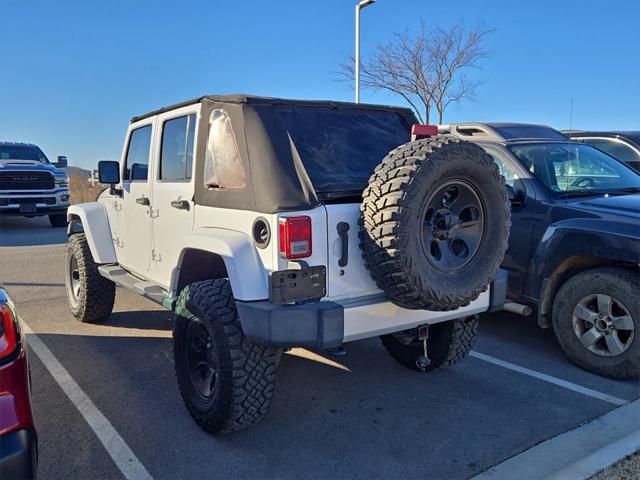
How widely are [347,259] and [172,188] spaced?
5.17ft

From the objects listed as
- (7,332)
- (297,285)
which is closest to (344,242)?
(297,285)

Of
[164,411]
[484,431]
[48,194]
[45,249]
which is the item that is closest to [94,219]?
[164,411]

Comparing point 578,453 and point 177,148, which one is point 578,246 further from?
point 177,148

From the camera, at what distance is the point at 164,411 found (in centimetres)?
354

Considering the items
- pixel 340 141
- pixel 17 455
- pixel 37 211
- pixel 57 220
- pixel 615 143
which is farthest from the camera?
pixel 57 220

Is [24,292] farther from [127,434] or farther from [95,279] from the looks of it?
[127,434]

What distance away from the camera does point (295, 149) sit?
3133mm

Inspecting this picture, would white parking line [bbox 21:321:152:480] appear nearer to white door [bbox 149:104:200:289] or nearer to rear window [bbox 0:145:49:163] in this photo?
white door [bbox 149:104:200:289]

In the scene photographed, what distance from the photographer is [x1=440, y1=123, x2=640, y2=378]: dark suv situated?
13.0ft

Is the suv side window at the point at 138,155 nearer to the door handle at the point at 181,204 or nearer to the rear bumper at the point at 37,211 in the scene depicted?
the door handle at the point at 181,204

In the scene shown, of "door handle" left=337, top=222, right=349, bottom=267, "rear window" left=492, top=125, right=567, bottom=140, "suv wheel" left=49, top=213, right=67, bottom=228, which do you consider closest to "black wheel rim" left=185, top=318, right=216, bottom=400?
"door handle" left=337, top=222, right=349, bottom=267

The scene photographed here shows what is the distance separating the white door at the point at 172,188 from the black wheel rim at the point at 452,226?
63.1 inches

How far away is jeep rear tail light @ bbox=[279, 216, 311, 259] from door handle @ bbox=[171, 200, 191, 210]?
106 cm

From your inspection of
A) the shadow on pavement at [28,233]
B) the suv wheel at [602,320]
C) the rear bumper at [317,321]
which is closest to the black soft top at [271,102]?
the rear bumper at [317,321]
